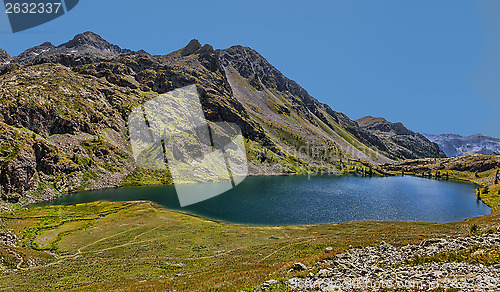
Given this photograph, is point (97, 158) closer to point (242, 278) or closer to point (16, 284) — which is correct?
point (16, 284)

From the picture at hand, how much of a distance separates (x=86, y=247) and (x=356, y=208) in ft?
326

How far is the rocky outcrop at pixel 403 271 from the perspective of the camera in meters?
13.9

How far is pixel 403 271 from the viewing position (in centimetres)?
1769

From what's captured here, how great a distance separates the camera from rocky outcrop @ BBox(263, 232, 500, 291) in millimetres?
13945

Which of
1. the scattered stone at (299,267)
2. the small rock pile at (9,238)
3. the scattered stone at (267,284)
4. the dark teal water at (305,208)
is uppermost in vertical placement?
the scattered stone at (267,284)

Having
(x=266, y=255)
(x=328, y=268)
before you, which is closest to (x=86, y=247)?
(x=266, y=255)

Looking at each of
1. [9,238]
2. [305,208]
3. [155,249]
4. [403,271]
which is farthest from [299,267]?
[305,208]

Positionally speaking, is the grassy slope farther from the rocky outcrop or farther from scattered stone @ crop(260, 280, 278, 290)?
the rocky outcrop

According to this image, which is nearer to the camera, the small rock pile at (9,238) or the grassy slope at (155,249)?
the grassy slope at (155,249)

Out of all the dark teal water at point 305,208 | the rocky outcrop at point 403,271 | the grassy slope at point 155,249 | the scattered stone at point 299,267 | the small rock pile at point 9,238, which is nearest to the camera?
the rocky outcrop at point 403,271

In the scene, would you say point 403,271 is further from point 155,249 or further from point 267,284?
point 155,249

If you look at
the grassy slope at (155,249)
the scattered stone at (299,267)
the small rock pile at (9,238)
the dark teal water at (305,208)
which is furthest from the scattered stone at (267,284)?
the dark teal water at (305,208)

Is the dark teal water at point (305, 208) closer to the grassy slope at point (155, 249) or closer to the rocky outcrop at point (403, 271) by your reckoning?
the grassy slope at point (155, 249)

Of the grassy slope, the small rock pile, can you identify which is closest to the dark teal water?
the grassy slope
